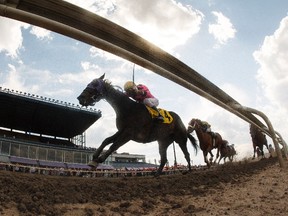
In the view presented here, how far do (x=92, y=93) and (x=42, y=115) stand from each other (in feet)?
104

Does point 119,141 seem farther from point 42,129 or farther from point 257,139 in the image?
point 42,129

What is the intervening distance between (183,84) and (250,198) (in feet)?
7.56

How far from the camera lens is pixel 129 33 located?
7.93ft

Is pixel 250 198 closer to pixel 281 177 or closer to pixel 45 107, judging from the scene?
pixel 281 177

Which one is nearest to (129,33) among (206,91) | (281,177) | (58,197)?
(206,91)

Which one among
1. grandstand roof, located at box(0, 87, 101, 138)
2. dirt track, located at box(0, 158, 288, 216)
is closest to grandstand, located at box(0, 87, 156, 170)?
grandstand roof, located at box(0, 87, 101, 138)

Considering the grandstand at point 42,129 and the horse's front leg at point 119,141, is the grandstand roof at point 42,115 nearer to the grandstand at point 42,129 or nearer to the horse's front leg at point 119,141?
the grandstand at point 42,129

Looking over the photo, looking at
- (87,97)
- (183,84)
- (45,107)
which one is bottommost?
(183,84)

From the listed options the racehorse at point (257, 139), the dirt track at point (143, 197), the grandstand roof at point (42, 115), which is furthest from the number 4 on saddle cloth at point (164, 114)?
the grandstand roof at point (42, 115)

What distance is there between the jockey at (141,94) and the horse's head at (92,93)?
775 mm

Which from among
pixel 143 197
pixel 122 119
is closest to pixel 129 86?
pixel 122 119

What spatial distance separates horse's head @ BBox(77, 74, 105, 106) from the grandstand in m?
25.8

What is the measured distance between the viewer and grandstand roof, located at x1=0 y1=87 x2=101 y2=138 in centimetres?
3428

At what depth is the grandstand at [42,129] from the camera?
32250 mm
